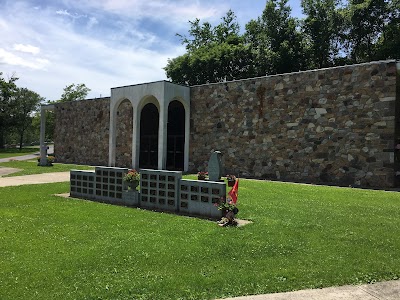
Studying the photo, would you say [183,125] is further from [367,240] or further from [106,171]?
[367,240]

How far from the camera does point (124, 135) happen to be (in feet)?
74.6

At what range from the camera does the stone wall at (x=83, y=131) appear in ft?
76.9

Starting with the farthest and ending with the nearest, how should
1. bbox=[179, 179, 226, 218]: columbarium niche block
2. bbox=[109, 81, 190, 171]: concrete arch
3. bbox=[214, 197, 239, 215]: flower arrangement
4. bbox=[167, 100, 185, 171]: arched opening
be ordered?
bbox=[167, 100, 185, 171]: arched opening, bbox=[109, 81, 190, 171]: concrete arch, bbox=[179, 179, 226, 218]: columbarium niche block, bbox=[214, 197, 239, 215]: flower arrangement

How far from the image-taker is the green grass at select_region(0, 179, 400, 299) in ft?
12.6

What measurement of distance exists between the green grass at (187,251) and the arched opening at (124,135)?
556 inches

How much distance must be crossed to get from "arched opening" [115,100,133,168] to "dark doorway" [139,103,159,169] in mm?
845

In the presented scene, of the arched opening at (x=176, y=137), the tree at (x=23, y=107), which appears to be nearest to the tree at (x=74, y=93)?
the tree at (x=23, y=107)

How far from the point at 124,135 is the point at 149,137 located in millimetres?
2021

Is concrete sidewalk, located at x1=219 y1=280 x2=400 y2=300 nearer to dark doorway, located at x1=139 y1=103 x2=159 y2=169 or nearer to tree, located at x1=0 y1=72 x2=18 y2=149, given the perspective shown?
dark doorway, located at x1=139 y1=103 x2=159 y2=169

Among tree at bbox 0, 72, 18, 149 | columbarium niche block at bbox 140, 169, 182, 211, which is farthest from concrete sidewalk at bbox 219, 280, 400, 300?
tree at bbox 0, 72, 18, 149

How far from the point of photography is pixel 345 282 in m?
3.99

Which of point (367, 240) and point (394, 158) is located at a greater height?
point (394, 158)

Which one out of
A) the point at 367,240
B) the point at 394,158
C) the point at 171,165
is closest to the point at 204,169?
the point at 171,165

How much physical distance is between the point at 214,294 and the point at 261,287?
0.56m
